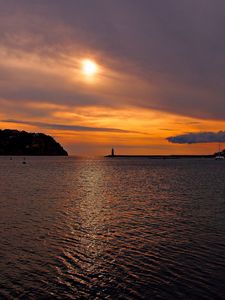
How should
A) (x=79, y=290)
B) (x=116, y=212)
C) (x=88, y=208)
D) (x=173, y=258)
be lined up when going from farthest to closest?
(x=88, y=208) < (x=116, y=212) < (x=173, y=258) < (x=79, y=290)

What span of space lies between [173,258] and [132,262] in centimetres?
325

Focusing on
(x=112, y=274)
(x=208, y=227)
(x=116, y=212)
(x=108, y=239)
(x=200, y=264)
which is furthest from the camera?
(x=116, y=212)

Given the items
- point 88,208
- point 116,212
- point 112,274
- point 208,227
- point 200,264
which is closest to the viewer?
point 112,274

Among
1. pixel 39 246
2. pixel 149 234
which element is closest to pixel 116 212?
pixel 149 234

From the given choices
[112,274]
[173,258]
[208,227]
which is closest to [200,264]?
[173,258]

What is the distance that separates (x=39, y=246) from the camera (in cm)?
2658

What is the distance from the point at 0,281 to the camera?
1906 centimetres

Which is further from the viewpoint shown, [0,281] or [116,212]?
[116,212]

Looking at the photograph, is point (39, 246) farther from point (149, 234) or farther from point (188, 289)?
point (188, 289)

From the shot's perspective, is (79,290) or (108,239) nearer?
(79,290)

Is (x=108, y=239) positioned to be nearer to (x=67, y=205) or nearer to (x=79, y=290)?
(x=79, y=290)

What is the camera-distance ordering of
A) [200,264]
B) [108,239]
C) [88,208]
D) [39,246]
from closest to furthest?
[200,264] → [39,246] → [108,239] → [88,208]

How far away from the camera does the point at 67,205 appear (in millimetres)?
49625

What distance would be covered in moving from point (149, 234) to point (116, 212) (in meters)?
13.5
